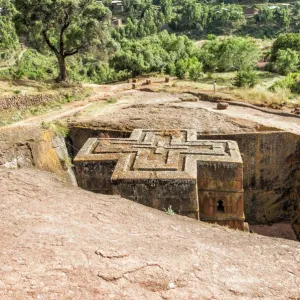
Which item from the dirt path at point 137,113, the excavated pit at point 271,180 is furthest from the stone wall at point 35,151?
the excavated pit at point 271,180

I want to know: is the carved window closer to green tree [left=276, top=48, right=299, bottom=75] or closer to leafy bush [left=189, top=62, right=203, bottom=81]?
leafy bush [left=189, top=62, right=203, bottom=81]

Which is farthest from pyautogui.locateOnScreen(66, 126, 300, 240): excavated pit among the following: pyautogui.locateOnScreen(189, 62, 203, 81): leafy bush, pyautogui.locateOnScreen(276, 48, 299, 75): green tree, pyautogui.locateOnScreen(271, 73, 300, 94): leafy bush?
pyautogui.locateOnScreen(276, 48, 299, 75): green tree

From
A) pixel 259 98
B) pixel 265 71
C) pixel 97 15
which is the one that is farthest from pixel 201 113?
pixel 265 71

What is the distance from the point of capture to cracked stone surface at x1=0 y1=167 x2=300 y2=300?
4242 millimetres

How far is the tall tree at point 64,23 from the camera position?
656 inches

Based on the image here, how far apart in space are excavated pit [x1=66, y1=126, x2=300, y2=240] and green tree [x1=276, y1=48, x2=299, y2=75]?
568 inches

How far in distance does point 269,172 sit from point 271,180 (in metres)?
0.30

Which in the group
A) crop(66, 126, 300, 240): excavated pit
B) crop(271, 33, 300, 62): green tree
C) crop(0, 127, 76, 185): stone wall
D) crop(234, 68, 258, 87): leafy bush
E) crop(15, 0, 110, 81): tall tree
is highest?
crop(15, 0, 110, 81): tall tree

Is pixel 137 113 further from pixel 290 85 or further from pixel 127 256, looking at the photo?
pixel 127 256

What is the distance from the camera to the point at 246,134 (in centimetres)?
1152

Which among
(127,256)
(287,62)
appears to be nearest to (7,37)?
(287,62)

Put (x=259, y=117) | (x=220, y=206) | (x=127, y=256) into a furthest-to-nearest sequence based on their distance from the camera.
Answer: (x=259, y=117) < (x=220, y=206) < (x=127, y=256)

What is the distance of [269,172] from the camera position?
38.3 feet

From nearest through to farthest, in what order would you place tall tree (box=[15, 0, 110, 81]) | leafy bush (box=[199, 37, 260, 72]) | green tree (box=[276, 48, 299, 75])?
tall tree (box=[15, 0, 110, 81]), green tree (box=[276, 48, 299, 75]), leafy bush (box=[199, 37, 260, 72])
